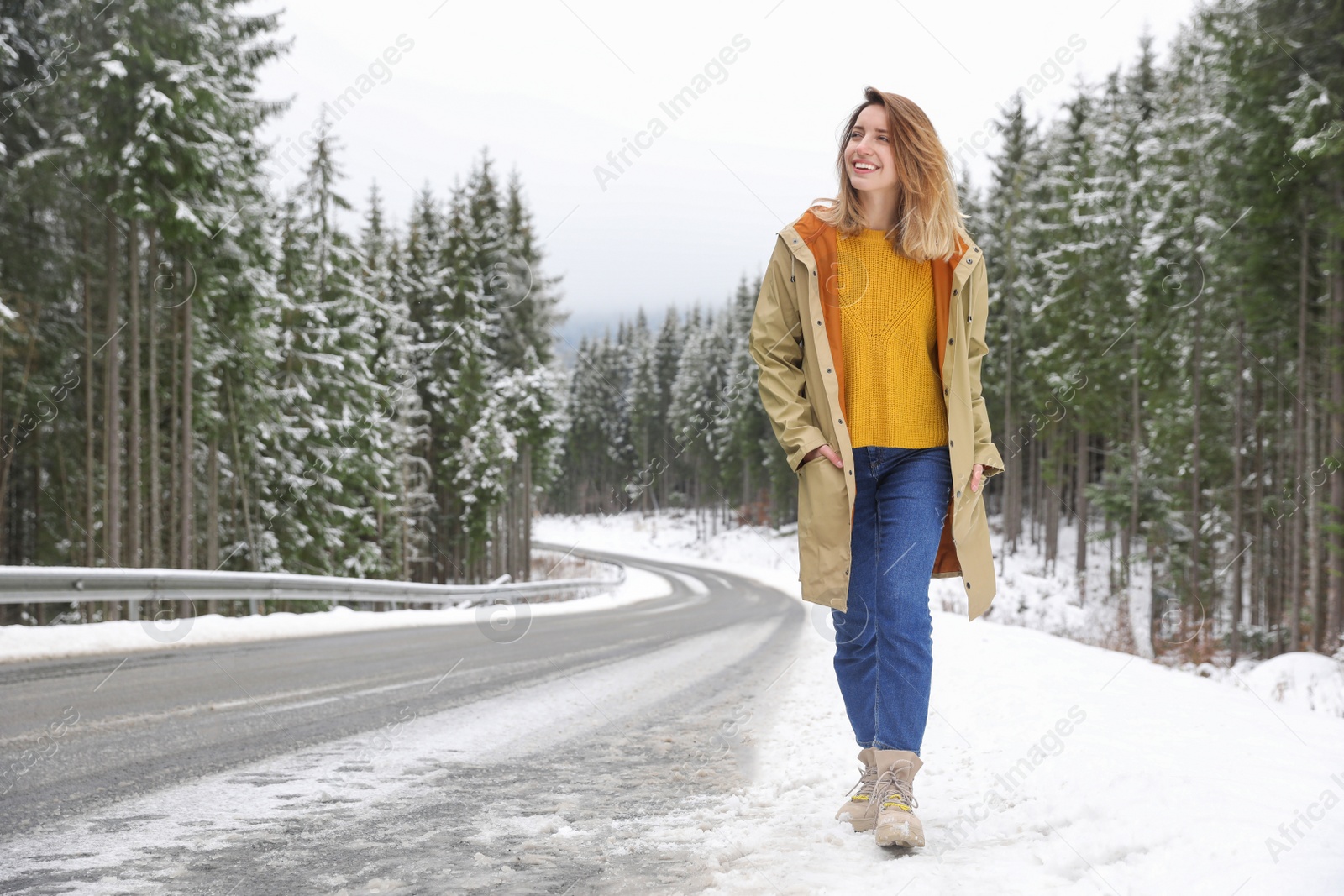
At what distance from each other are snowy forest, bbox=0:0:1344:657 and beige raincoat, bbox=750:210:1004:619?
1.37 ft

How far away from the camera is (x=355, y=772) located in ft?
12.2

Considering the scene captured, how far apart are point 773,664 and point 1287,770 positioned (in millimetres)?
6426

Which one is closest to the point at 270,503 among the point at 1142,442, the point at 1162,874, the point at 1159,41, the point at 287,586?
the point at 287,586

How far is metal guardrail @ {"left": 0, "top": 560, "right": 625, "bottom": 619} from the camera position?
8430 mm

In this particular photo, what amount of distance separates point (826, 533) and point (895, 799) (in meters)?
0.84

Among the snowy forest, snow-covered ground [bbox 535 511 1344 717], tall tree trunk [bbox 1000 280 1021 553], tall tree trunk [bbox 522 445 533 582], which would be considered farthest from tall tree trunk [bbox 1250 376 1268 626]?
tall tree trunk [bbox 522 445 533 582]

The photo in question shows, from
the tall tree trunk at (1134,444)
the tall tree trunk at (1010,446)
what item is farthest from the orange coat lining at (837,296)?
the tall tree trunk at (1010,446)

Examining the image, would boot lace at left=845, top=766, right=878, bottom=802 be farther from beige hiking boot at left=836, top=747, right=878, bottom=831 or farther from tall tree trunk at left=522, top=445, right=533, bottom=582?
tall tree trunk at left=522, top=445, right=533, bottom=582

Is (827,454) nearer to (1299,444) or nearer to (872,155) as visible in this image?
(872,155)

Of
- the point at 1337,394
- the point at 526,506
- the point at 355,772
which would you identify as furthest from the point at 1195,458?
the point at 355,772

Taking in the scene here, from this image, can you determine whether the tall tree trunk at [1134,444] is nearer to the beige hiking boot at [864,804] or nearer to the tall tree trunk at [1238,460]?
the tall tree trunk at [1238,460]

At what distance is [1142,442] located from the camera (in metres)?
33.7

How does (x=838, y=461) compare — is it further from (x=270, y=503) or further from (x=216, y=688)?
(x=270, y=503)

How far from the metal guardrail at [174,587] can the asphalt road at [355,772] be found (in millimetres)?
1511
